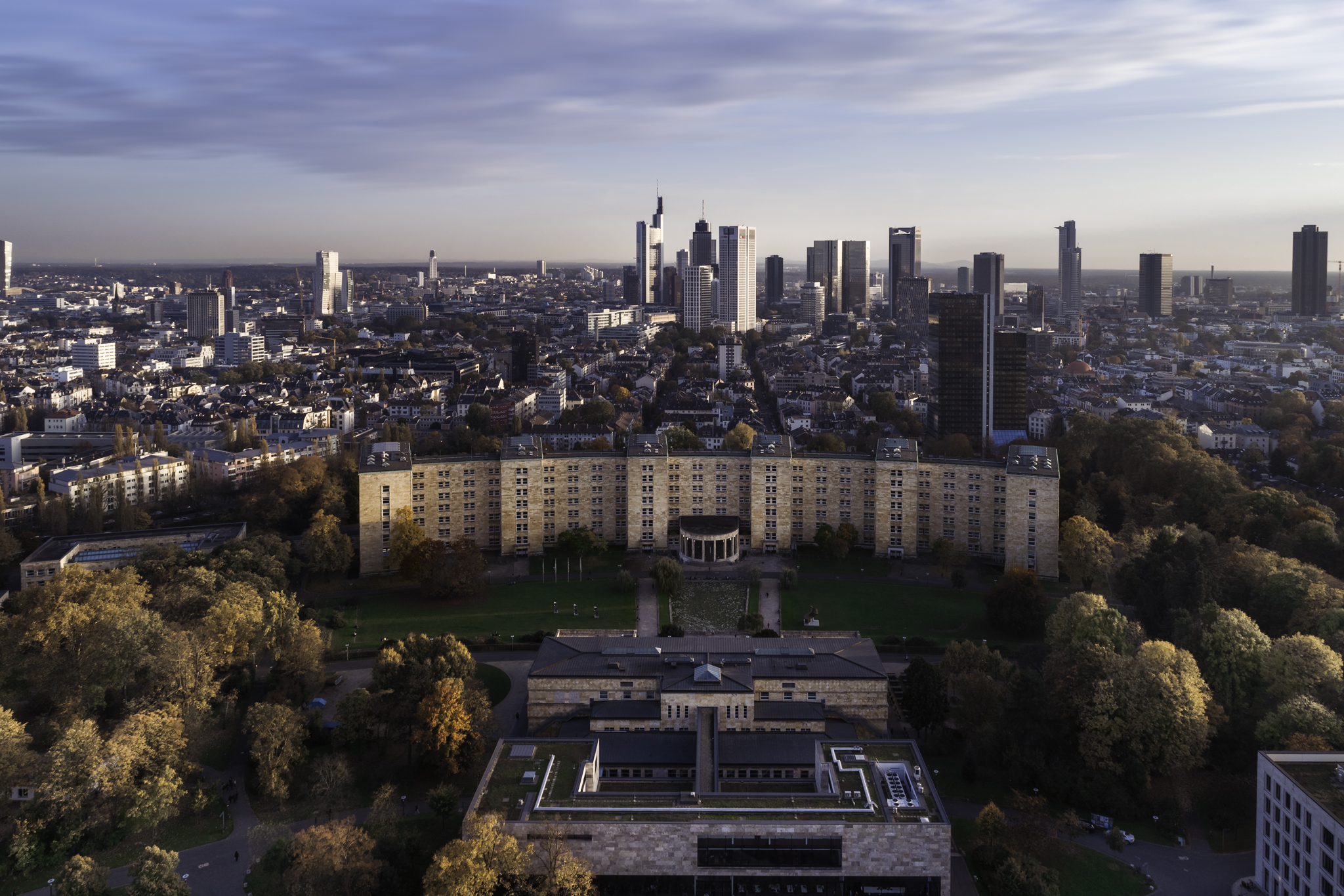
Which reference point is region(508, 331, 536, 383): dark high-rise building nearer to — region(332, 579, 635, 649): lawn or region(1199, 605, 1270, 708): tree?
region(332, 579, 635, 649): lawn

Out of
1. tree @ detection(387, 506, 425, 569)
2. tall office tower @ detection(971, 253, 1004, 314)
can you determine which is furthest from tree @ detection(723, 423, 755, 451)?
tall office tower @ detection(971, 253, 1004, 314)

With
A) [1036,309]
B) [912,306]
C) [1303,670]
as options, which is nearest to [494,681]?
[1303,670]

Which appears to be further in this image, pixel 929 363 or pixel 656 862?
pixel 929 363

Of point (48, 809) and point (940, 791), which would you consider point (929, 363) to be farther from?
point (48, 809)

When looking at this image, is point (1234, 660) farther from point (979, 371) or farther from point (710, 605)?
point (979, 371)

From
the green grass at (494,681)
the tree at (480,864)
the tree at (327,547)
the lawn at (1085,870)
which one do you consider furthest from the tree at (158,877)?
the tree at (327,547)

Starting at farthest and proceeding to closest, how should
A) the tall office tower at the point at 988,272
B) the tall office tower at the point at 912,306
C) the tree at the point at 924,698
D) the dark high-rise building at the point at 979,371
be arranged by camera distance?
1. the tall office tower at the point at 912,306
2. the tall office tower at the point at 988,272
3. the dark high-rise building at the point at 979,371
4. the tree at the point at 924,698

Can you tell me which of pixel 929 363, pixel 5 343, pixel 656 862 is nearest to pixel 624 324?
pixel 929 363

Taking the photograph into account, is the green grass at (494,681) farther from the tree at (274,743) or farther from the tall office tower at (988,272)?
the tall office tower at (988,272)
